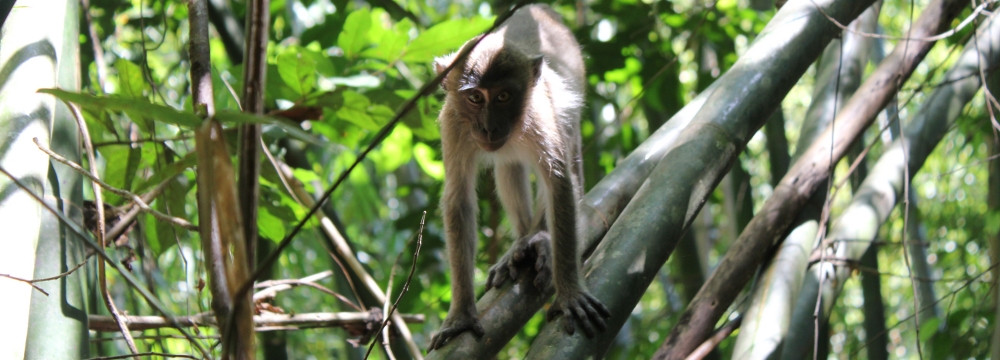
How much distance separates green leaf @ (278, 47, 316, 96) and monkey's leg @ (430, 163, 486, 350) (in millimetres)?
878

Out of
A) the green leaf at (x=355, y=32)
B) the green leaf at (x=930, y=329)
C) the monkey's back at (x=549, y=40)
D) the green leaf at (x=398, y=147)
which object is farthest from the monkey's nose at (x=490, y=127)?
the green leaf at (x=930, y=329)

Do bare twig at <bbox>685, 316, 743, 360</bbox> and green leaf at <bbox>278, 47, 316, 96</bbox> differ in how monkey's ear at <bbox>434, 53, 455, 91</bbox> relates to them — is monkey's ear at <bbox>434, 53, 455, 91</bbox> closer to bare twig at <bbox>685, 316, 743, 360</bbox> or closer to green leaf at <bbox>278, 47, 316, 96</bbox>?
green leaf at <bbox>278, 47, 316, 96</bbox>

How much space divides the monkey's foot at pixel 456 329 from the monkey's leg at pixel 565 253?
0.28 metres

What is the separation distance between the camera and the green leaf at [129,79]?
280cm

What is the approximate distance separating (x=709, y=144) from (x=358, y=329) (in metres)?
1.74

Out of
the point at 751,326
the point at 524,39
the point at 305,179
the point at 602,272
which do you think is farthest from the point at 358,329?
the point at 524,39

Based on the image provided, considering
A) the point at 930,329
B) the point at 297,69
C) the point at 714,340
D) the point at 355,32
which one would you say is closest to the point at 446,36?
the point at 355,32

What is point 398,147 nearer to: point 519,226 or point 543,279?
point 519,226

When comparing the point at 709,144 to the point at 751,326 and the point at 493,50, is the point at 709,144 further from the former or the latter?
the point at 493,50

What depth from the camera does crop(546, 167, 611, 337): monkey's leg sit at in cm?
257

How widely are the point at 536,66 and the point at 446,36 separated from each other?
52 cm

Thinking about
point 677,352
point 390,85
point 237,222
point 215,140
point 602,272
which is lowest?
point 677,352

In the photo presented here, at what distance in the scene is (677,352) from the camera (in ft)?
10.7

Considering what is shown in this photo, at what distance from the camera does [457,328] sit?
275 cm
